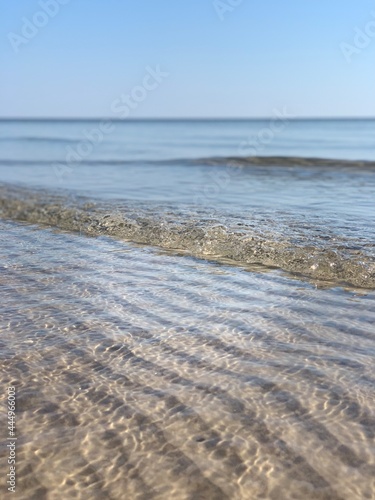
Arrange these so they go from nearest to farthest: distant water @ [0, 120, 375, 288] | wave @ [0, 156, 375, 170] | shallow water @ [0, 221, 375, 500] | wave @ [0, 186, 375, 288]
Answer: shallow water @ [0, 221, 375, 500], wave @ [0, 186, 375, 288], distant water @ [0, 120, 375, 288], wave @ [0, 156, 375, 170]

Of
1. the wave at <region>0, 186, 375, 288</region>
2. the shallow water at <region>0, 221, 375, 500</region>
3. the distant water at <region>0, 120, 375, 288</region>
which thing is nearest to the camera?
the shallow water at <region>0, 221, 375, 500</region>

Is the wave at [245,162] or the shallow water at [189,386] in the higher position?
the wave at [245,162]

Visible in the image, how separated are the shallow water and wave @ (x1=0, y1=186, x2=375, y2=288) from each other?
720 millimetres

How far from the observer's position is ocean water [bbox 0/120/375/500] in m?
2.74

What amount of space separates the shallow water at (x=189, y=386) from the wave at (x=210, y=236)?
0.72 m

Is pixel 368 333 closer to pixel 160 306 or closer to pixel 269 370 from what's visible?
pixel 269 370

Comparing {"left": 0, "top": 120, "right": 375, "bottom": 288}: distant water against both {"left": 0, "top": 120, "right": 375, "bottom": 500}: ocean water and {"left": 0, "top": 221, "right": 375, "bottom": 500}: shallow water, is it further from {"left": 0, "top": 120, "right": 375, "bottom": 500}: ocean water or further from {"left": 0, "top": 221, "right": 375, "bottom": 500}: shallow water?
{"left": 0, "top": 221, "right": 375, "bottom": 500}: shallow water

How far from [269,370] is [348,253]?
3494 millimetres

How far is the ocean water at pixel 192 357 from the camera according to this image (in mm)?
2742

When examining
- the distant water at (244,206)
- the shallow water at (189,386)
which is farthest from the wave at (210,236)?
the shallow water at (189,386)

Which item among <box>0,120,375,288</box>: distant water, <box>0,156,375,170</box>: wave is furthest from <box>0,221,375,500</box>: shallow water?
<box>0,156,375,170</box>: wave

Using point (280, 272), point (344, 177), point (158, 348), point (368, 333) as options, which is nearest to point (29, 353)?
point (158, 348)

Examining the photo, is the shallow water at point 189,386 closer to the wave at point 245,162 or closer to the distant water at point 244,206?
the distant water at point 244,206

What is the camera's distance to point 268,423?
10.2ft
